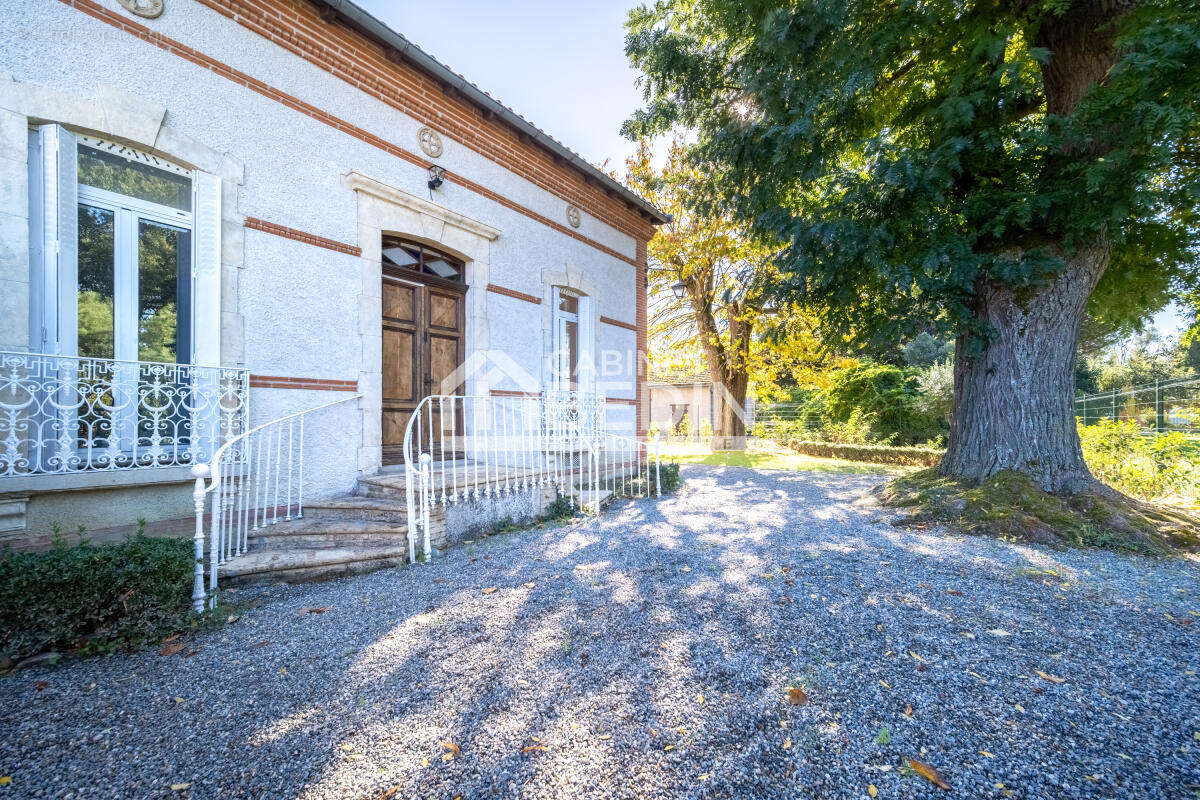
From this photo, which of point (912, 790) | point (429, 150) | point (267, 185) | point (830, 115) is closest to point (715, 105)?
point (830, 115)

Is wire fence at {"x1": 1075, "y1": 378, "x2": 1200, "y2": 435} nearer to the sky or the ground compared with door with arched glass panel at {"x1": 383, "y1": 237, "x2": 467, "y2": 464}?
nearer to the ground

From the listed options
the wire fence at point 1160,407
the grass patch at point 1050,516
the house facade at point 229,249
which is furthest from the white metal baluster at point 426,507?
the wire fence at point 1160,407

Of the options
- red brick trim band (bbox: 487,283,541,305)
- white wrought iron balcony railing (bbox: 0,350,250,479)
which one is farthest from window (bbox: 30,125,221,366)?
red brick trim band (bbox: 487,283,541,305)

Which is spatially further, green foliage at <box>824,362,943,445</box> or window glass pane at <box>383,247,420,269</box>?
green foliage at <box>824,362,943,445</box>

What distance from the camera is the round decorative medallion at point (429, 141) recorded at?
546 centimetres

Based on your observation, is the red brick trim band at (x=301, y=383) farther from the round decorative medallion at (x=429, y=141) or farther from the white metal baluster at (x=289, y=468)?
the round decorative medallion at (x=429, y=141)

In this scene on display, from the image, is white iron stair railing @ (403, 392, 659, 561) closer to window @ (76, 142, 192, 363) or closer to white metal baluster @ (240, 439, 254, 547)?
white metal baluster @ (240, 439, 254, 547)

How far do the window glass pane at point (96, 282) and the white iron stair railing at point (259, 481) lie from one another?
1160 mm

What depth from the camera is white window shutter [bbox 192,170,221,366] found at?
3.94 metres

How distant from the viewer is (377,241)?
5.02 m

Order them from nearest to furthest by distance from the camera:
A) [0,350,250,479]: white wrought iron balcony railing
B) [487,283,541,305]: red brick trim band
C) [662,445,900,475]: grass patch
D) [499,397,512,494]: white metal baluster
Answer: [0,350,250,479]: white wrought iron balcony railing < [499,397,512,494]: white metal baluster < [487,283,541,305]: red brick trim band < [662,445,900,475]: grass patch

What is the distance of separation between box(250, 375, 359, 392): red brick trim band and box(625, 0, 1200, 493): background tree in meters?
4.81

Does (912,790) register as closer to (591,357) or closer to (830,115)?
(830,115)

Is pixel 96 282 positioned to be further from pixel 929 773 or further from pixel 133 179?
pixel 929 773
